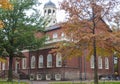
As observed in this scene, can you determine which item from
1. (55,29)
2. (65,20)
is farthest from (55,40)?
(65,20)

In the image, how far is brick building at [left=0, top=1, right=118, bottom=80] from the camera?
5166 centimetres

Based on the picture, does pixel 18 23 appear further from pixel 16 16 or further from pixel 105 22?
pixel 105 22

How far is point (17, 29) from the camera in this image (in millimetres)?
45531

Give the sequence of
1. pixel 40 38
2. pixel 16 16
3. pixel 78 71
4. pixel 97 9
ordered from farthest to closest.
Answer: pixel 78 71, pixel 40 38, pixel 16 16, pixel 97 9

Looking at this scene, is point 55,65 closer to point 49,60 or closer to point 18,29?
point 49,60

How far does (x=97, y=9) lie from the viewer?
32.0 meters

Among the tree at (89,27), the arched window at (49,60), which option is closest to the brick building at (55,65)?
the arched window at (49,60)

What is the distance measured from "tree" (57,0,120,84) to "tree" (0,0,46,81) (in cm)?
1279

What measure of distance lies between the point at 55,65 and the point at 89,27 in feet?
72.5

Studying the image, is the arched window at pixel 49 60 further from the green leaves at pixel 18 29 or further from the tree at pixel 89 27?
the tree at pixel 89 27

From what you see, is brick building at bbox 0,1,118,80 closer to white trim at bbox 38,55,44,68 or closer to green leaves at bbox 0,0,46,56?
white trim at bbox 38,55,44,68

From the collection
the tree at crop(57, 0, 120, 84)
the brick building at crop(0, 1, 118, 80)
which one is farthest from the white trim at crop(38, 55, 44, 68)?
the tree at crop(57, 0, 120, 84)

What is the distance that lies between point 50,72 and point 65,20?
22031mm

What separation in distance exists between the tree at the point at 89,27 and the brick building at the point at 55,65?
14.2 metres
